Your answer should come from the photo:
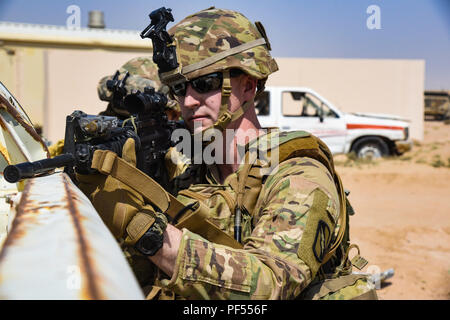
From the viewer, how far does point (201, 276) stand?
1.46 metres

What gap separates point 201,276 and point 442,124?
28386 millimetres

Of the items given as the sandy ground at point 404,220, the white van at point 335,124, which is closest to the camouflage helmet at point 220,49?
the sandy ground at point 404,220

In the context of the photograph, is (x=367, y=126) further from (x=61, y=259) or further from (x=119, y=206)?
(x=61, y=259)

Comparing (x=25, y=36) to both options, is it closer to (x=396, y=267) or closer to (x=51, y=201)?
(x=396, y=267)

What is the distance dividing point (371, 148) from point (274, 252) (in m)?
11.2

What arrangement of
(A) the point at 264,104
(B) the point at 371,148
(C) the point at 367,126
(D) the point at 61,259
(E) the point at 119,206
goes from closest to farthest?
(D) the point at 61,259, (E) the point at 119,206, (A) the point at 264,104, (C) the point at 367,126, (B) the point at 371,148

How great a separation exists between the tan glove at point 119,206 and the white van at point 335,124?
9.15 meters

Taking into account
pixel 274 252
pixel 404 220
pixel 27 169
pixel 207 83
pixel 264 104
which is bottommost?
pixel 404 220

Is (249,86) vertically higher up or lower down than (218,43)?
lower down

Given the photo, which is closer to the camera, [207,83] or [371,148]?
[207,83]

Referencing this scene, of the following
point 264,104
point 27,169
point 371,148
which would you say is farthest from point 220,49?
point 371,148

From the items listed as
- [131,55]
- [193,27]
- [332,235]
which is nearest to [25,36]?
[131,55]

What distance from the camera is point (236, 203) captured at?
190 centimetres

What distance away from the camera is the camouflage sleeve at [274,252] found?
57.4 inches
